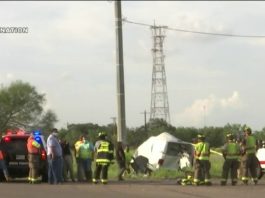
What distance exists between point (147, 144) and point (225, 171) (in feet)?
28.7

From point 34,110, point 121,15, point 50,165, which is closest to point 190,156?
point 121,15

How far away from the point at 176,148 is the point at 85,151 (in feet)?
22.0

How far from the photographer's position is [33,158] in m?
20.9

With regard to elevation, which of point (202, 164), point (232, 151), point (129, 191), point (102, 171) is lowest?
point (129, 191)

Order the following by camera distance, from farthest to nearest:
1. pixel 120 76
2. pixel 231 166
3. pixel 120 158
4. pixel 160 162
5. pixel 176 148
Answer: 1. pixel 176 148
2. pixel 160 162
3. pixel 120 76
4. pixel 120 158
5. pixel 231 166

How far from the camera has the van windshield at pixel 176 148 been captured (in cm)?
2832

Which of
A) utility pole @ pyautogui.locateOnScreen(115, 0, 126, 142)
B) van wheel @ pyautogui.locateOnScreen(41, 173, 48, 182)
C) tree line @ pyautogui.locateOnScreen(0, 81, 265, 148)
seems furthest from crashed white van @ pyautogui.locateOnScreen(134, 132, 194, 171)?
tree line @ pyautogui.locateOnScreen(0, 81, 265, 148)

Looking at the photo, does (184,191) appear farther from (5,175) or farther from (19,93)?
(19,93)

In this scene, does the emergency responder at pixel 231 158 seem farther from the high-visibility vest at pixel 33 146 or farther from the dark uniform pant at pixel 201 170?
the high-visibility vest at pixel 33 146

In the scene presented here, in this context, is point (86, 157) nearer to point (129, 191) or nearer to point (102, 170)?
point (102, 170)

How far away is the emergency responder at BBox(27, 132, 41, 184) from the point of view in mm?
20886

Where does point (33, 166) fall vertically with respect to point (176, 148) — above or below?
below

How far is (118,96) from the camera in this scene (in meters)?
26.8

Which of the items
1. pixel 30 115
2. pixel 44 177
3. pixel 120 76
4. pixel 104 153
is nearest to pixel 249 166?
pixel 104 153
